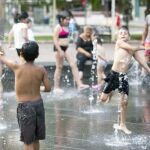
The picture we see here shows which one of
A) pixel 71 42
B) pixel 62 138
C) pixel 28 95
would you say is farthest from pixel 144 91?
pixel 71 42

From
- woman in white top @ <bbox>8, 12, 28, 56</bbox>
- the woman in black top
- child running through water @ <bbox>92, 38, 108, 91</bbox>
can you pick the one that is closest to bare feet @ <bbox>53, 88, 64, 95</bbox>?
child running through water @ <bbox>92, 38, 108, 91</bbox>

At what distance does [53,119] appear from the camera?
9547 millimetres

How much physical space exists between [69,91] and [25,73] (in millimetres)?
6869

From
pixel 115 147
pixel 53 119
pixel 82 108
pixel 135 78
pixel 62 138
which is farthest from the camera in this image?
pixel 135 78

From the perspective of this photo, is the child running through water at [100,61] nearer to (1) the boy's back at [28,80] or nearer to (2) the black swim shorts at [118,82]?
(2) the black swim shorts at [118,82]

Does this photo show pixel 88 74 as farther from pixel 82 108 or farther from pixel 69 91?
pixel 82 108

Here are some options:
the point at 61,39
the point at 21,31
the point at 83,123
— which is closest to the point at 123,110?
the point at 83,123

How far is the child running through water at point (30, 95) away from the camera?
236 inches

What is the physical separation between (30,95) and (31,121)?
0.27 meters

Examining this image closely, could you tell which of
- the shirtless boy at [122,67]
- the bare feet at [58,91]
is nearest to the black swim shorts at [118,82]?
the shirtless boy at [122,67]

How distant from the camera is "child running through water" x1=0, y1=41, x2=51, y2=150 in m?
5.98

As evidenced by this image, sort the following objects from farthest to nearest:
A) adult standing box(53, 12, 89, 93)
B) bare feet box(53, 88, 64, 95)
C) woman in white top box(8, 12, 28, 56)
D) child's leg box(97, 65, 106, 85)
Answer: child's leg box(97, 65, 106, 85) < bare feet box(53, 88, 64, 95) < adult standing box(53, 12, 89, 93) < woman in white top box(8, 12, 28, 56)

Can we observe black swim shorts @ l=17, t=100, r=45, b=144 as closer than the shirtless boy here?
Yes

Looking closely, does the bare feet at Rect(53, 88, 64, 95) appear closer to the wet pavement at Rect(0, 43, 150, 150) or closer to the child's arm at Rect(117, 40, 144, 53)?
the wet pavement at Rect(0, 43, 150, 150)
